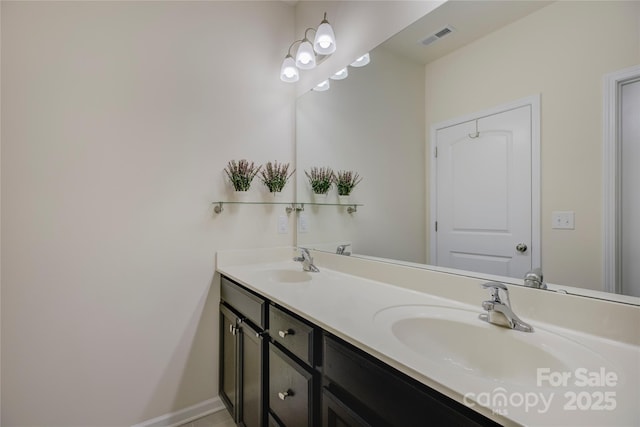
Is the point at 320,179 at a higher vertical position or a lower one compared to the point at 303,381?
higher

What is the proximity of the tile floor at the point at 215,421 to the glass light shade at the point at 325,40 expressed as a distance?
89.0 inches

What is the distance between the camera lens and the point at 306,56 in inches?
74.5

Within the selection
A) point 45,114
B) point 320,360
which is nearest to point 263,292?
point 320,360

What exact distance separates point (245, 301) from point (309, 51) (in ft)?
5.05

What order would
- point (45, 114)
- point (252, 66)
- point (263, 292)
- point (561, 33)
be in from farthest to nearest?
point (252, 66)
point (45, 114)
point (263, 292)
point (561, 33)

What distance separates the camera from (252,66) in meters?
2.02

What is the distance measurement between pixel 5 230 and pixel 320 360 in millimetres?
1504

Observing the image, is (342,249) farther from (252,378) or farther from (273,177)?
(252,378)

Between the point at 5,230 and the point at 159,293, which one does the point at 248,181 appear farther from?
the point at 5,230

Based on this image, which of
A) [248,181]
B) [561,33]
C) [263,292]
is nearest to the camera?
[561,33]

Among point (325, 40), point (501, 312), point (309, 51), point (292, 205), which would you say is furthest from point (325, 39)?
point (501, 312)

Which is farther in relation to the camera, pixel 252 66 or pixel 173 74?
pixel 252 66

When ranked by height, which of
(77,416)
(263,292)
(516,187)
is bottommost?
(77,416)

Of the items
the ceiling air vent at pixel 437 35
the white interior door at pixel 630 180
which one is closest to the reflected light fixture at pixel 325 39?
the ceiling air vent at pixel 437 35
